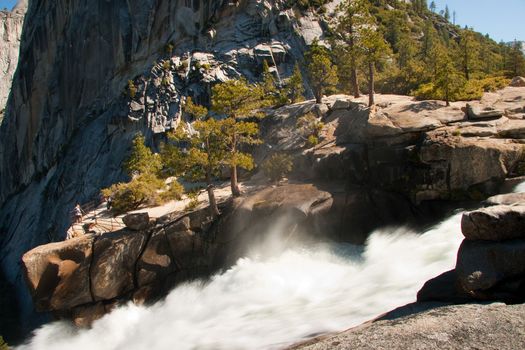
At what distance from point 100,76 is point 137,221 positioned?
169ft

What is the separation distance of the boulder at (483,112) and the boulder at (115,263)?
20.7m

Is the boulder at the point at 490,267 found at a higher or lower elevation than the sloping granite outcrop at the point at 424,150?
lower

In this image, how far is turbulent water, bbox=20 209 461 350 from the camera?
45.5 ft

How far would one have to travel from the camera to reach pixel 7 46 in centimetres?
12088

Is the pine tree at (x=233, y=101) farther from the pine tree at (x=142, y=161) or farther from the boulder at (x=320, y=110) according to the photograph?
the pine tree at (x=142, y=161)

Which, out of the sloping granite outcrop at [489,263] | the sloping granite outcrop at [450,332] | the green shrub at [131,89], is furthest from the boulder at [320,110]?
the green shrub at [131,89]

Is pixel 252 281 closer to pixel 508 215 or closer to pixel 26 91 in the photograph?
pixel 508 215

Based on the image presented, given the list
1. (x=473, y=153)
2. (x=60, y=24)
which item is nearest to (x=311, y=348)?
(x=473, y=153)

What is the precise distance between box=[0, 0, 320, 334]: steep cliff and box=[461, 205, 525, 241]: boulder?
→ 50199mm

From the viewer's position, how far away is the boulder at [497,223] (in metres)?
10.5

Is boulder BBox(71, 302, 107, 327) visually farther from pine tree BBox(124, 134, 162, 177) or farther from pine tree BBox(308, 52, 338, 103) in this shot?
pine tree BBox(308, 52, 338, 103)

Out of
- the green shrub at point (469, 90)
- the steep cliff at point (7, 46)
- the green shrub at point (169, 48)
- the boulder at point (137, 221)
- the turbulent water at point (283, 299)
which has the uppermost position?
the steep cliff at point (7, 46)

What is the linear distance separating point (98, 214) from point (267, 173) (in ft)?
45.1

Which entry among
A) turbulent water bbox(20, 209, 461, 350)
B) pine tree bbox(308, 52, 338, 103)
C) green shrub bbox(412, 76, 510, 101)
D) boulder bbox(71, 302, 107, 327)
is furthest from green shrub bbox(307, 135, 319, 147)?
boulder bbox(71, 302, 107, 327)
